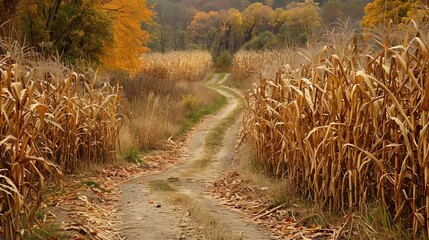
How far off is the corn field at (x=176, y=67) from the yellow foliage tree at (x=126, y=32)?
19.3 feet

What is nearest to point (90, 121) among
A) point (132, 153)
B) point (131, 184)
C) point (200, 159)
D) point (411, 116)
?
point (131, 184)

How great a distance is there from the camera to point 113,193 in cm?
735

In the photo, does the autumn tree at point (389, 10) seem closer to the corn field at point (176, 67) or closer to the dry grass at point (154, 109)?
the dry grass at point (154, 109)

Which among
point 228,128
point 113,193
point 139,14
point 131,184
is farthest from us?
point 139,14

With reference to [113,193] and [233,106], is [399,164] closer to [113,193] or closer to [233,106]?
[113,193]

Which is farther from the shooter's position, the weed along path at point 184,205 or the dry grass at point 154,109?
the dry grass at point 154,109

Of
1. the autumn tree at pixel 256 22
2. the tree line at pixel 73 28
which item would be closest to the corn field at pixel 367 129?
the tree line at pixel 73 28

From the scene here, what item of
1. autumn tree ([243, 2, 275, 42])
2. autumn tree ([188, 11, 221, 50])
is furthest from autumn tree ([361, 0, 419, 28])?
autumn tree ([188, 11, 221, 50])

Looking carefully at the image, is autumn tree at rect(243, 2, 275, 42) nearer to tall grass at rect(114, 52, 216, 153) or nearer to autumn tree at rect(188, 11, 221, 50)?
autumn tree at rect(188, 11, 221, 50)

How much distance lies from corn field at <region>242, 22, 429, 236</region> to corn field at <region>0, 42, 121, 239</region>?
2.89m

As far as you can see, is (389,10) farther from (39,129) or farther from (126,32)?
(39,129)

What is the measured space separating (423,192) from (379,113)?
1.00 meters

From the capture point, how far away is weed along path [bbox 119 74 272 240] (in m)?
5.11

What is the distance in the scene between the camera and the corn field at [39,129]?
13.7 ft
